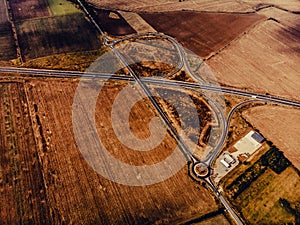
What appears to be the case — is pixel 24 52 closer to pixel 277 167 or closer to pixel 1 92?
pixel 1 92

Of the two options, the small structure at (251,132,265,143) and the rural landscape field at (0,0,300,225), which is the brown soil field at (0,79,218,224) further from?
the small structure at (251,132,265,143)

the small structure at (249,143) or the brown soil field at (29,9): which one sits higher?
the small structure at (249,143)

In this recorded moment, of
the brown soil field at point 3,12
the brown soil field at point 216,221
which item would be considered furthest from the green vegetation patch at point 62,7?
the brown soil field at point 216,221

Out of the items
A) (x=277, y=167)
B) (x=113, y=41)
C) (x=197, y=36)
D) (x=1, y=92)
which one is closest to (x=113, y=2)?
(x=113, y=41)

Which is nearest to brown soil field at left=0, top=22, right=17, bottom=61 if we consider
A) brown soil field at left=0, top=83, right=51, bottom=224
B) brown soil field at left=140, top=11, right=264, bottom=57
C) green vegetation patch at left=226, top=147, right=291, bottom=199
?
brown soil field at left=0, top=83, right=51, bottom=224

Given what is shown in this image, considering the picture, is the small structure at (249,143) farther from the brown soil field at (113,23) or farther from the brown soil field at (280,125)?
the brown soil field at (113,23)

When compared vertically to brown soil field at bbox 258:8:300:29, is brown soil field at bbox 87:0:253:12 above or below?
below

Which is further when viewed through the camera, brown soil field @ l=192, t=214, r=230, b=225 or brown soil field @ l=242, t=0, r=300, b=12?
brown soil field @ l=242, t=0, r=300, b=12
